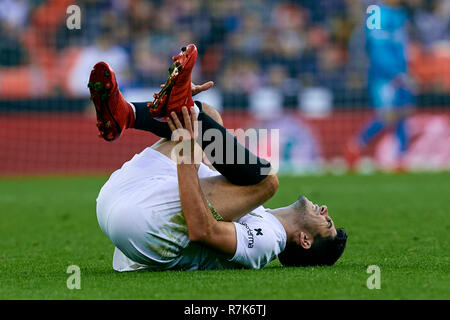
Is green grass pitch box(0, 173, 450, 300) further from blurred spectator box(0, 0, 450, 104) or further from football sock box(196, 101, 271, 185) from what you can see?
blurred spectator box(0, 0, 450, 104)

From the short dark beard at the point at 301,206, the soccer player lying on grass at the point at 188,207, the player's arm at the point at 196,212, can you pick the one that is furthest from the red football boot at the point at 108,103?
the short dark beard at the point at 301,206

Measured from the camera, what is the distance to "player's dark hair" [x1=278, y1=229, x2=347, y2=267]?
5102mm

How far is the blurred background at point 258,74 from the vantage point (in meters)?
15.4

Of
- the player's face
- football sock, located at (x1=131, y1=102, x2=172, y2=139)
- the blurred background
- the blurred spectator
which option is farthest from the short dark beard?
the blurred spectator

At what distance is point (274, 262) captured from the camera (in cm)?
565

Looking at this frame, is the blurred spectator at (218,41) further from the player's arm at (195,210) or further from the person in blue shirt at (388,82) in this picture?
the player's arm at (195,210)

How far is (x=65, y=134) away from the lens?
15727 mm

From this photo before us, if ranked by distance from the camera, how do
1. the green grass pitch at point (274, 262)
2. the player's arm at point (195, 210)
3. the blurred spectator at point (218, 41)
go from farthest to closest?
the blurred spectator at point (218, 41)
the player's arm at point (195, 210)
the green grass pitch at point (274, 262)

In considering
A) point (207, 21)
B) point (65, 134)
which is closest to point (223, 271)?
point (65, 134)

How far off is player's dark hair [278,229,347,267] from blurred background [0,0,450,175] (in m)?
9.92

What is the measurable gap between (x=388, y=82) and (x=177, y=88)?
37.2 ft

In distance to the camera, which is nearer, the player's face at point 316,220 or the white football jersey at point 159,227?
the white football jersey at point 159,227

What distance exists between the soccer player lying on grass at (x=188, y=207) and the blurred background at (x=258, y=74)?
994cm

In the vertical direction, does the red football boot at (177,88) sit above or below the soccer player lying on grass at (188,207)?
above
